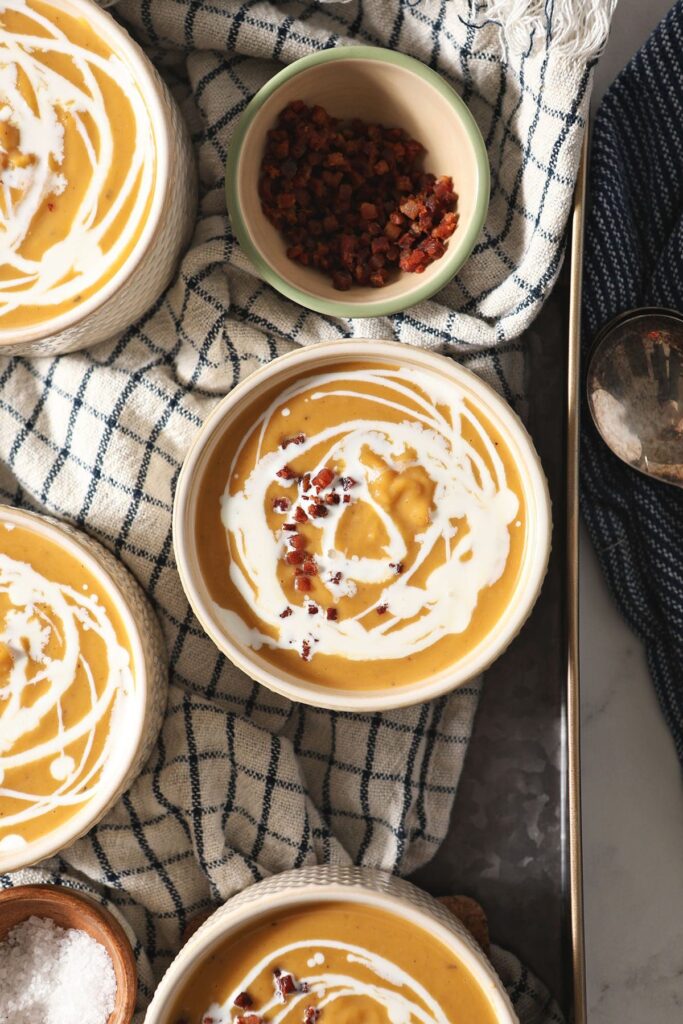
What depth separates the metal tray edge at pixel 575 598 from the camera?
4.18 ft

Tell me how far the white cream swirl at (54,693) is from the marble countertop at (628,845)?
2.16 ft

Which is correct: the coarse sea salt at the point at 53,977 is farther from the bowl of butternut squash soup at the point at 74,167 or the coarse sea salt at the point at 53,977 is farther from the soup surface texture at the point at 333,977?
the bowl of butternut squash soup at the point at 74,167

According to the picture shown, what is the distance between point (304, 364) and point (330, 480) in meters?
0.15

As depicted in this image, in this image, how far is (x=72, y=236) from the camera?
4.10 ft

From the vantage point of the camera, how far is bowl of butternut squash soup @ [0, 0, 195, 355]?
4.02 ft

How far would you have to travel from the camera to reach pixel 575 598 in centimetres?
129

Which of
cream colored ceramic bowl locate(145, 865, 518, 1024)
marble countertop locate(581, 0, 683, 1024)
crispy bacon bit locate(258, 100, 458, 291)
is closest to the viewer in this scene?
cream colored ceramic bowl locate(145, 865, 518, 1024)

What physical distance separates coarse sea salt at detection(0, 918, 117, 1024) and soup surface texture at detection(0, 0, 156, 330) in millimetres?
808

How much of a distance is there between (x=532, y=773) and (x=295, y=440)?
1.92 ft

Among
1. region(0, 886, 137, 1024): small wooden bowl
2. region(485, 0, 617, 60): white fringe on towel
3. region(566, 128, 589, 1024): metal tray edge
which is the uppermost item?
region(485, 0, 617, 60): white fringe on towel

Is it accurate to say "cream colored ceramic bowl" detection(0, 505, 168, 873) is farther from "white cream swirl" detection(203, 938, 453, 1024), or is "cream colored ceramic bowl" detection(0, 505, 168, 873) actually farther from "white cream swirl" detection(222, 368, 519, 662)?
"white cream swirl" detection(203, 938, 453, 1024)

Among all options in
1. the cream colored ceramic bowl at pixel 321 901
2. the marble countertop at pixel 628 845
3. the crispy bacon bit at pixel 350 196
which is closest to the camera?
the cream colored ceramic bowl at pixel 321 901

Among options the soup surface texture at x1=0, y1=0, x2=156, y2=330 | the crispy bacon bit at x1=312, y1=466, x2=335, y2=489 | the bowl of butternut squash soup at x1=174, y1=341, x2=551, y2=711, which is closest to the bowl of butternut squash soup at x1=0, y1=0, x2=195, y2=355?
the soup surface texture at x1=0, y1=0, x2=156, y2=330

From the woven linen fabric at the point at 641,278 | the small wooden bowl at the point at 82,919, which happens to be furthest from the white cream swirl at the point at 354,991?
the woven linen fabric at the point at 641,278
